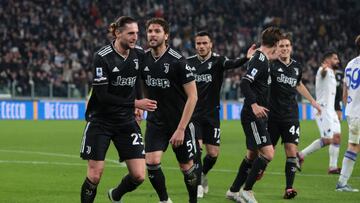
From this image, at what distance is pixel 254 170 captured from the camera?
440 inches

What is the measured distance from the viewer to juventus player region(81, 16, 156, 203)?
9.19m

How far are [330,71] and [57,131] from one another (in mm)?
13681

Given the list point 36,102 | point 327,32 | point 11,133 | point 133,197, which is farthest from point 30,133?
point 327,32

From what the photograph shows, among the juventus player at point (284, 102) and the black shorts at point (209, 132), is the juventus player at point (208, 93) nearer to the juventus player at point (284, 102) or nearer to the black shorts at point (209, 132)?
the black shorts at point (209, 132)

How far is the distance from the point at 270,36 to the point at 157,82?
1.80 meters

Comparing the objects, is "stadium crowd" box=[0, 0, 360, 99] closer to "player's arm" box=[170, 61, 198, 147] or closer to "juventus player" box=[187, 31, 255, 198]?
"juventus player" box=[187, 31, 255, 198]

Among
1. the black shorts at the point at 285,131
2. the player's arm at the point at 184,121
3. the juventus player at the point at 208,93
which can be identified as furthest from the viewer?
the juventus player at the point at 208,93

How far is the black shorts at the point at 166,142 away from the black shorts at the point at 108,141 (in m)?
0.64

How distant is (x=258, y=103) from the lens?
37.0ft

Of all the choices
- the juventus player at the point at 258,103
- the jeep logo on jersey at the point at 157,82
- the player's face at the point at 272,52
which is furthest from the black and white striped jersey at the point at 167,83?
the player's face at the point at 272,52

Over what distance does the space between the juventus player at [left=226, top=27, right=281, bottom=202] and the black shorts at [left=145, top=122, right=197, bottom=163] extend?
1.13 m

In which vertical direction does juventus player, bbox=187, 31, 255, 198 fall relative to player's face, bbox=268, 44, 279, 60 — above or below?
below

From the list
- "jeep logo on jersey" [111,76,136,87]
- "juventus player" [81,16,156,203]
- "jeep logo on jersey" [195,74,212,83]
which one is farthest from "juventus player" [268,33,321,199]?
"jeep logo on jersey" [111,76,136,87]

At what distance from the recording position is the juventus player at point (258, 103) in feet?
36.0
